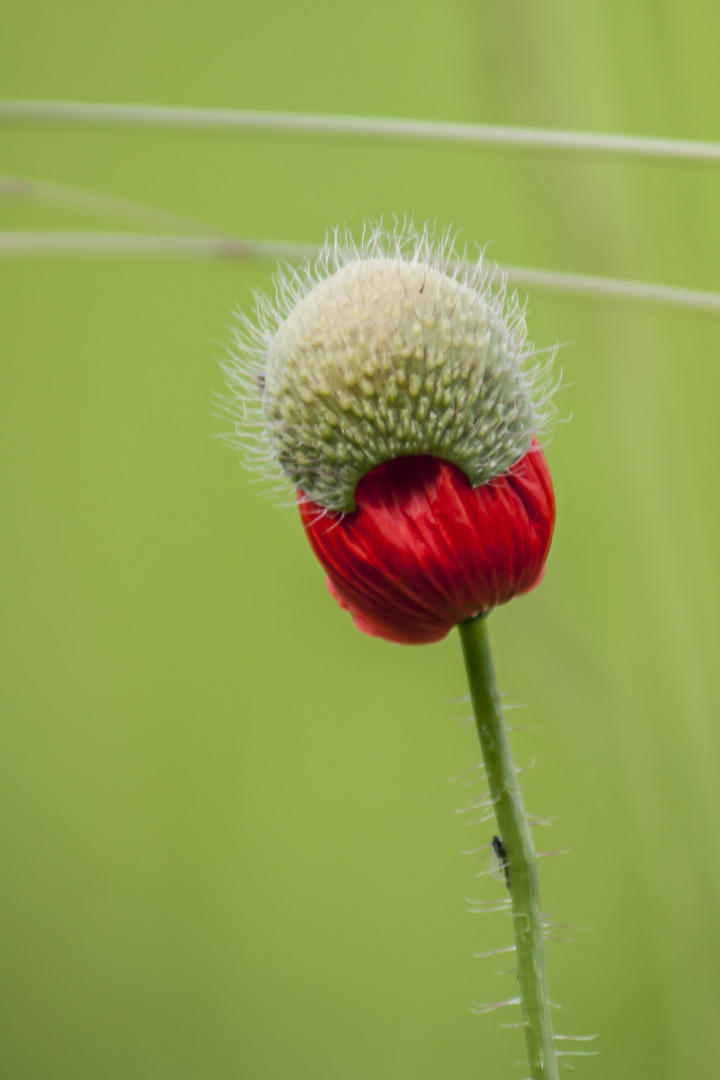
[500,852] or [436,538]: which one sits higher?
[436,538]

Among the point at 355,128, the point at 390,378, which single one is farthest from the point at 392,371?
the point at 355,128

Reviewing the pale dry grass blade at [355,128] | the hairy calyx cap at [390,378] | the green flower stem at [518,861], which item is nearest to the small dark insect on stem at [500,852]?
the green flower stem at [518,861]

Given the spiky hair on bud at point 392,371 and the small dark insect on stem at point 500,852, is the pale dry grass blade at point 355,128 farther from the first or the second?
the small dark insect on stem at point 500,852

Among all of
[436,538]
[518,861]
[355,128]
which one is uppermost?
[355,128]

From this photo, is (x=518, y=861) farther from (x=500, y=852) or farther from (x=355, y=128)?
(x=355, y=128)

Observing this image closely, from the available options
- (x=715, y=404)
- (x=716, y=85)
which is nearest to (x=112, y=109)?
(x=715, y=404)

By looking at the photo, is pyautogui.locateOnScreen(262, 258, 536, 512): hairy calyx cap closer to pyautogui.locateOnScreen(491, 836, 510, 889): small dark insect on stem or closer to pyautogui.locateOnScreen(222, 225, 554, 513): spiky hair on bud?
pyautogui.locateOnScreen(222, 225, 554, 513): spiky hair on bud
